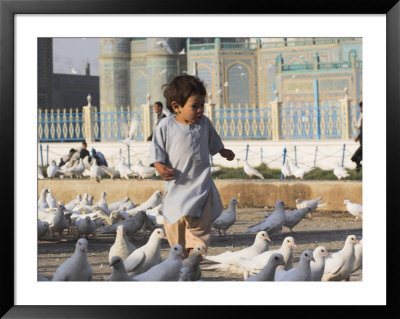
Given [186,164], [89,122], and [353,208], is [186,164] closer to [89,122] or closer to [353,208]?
[353,208]

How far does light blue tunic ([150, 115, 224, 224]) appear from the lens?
4.76 metres

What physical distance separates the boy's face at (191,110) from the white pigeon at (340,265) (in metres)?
1.30

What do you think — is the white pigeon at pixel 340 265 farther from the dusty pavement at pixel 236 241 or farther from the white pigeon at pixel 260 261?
the white pigeon at pixel 260 261

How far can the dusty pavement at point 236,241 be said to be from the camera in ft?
17.3

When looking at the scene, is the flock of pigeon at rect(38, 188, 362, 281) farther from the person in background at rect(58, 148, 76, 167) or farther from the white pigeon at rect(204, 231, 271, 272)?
the person in background at rect(58, 148, 76, 167)

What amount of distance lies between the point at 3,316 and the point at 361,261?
2.29 metres

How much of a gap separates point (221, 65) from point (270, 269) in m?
22.6

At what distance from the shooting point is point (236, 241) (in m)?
6.87

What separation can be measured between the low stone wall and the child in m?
3.39

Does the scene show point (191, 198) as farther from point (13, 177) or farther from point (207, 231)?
point (13, 177)

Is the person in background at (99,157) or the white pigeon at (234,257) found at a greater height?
the person in background at (99,157)

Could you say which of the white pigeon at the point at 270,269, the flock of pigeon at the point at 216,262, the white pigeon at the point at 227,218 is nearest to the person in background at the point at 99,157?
the white pigeon at the point at 227,218

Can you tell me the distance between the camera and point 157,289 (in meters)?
4.66

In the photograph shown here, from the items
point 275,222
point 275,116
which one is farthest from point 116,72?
point 275,222
